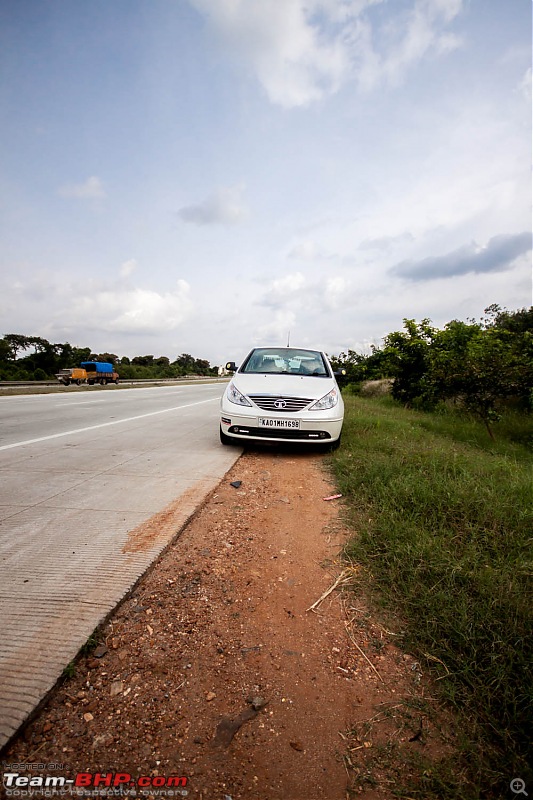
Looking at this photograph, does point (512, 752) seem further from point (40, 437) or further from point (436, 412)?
point (436, 412)

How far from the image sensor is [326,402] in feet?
16.1

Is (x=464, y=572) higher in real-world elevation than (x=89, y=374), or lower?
lower

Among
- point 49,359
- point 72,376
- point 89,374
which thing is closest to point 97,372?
point 89,374

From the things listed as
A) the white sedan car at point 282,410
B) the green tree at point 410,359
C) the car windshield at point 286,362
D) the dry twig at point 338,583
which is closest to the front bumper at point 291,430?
the white sedan car at point 282,410

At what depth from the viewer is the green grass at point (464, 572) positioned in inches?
51.8

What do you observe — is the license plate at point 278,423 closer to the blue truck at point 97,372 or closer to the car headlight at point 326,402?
the car headlight at point 326,402

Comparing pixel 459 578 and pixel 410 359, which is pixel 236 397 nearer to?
pixel 459 578

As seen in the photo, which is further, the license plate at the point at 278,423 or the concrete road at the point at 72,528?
the license plate at the point at 278,423

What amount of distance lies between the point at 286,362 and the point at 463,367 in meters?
4.32

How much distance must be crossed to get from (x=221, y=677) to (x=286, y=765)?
1.35ft

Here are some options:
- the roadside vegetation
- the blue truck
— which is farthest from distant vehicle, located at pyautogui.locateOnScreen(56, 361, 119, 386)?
the roadside vegetation

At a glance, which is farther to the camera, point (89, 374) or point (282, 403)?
point (89, 374)

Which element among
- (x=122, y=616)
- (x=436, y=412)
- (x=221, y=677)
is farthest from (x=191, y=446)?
(x=436, y=412)

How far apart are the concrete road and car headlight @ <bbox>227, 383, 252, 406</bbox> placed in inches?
30.5
